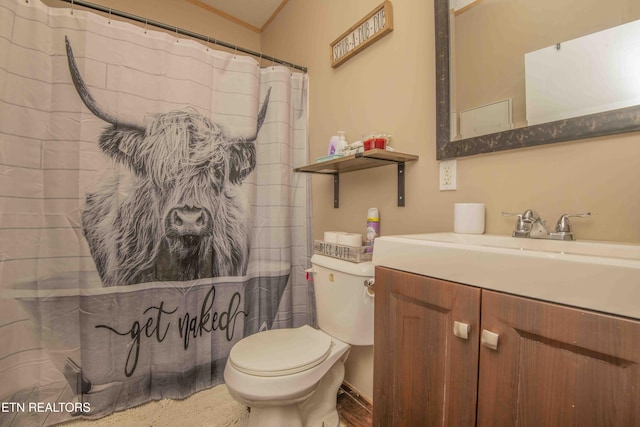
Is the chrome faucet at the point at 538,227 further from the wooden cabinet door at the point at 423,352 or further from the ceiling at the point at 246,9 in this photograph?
the ceiling at the point at 246,9

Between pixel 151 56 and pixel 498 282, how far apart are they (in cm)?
166

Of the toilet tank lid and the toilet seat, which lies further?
the toilet tank lid

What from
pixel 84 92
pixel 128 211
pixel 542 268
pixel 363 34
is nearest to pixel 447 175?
pixel 542 268

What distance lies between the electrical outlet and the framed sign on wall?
26.8 inches

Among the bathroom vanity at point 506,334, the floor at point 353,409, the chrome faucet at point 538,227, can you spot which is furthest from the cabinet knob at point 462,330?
the floor at point 353,409

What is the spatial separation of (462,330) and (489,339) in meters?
0.05

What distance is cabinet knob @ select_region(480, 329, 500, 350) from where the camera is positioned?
1.73 feet

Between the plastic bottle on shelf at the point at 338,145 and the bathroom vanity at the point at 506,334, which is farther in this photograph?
the plastic bottle on shelf at the point at 338,145

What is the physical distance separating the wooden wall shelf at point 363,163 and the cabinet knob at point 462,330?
0.65 metres

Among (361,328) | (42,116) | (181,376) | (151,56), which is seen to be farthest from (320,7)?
(181,376)

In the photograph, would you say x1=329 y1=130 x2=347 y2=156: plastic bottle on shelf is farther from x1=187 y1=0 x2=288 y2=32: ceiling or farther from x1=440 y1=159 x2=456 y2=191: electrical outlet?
x1=187 y1=0 x2=288 y2=32: ceiling

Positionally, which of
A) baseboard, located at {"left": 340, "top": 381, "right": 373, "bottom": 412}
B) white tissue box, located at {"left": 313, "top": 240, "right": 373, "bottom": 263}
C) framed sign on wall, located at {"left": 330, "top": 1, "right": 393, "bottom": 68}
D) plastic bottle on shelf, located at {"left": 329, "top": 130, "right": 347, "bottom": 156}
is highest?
framed sign on wall, located at {"left": 330, "top": 1, "right": 393, "bottom": 68}

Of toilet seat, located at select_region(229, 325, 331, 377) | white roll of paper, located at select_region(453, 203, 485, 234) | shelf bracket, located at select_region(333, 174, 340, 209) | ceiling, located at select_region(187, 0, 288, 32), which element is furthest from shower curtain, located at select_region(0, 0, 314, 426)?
white roll of paper, located at select_region(453, 203, 485, 234)

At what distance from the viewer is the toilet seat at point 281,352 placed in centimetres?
94
